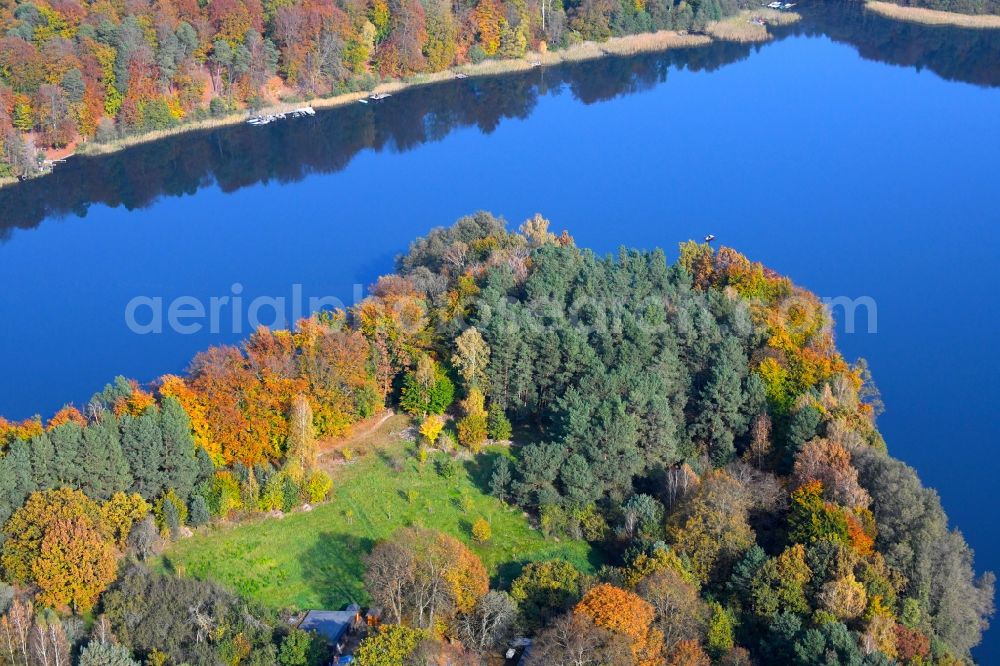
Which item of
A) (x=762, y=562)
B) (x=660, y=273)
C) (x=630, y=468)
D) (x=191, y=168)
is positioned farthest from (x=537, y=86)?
(x=762, y=562)

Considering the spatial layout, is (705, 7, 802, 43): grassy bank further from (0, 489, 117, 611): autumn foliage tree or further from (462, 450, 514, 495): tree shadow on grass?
(0, 489, 117, 611): autumn foliage tree

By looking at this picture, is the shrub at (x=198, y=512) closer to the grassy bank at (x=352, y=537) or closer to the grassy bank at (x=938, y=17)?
the grassy bank at (x=352, y=537)

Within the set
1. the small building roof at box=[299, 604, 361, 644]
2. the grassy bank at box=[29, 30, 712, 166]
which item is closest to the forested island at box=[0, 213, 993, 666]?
the small building roof at box=[299, 604, 361, 644]

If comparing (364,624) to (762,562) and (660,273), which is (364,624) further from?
(660,273)

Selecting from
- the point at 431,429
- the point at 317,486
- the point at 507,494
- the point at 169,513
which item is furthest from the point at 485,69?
the point at 169,513

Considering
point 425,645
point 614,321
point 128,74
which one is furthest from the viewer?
point 128,74

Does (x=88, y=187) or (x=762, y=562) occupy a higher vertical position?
(x=88, y=187)

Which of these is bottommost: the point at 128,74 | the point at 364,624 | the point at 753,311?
the point at 364,624
